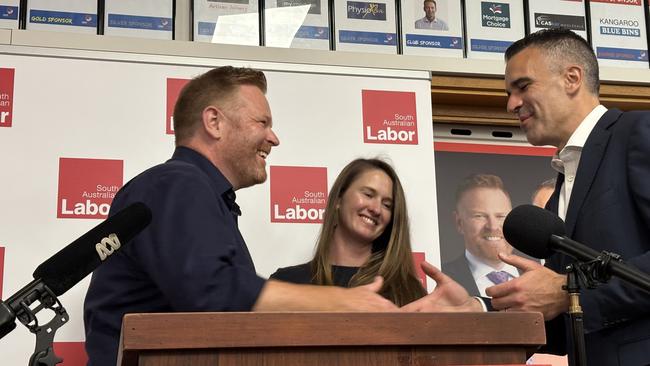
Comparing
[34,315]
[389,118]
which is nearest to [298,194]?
[389,118]

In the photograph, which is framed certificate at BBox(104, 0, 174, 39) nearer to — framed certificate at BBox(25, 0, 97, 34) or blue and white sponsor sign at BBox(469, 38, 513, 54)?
framed certificate at BBox(25, 0, 97, 34)

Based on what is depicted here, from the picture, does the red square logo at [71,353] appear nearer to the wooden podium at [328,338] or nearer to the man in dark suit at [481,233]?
the man in dark suit at [481,233]

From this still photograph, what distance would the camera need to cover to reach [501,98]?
4.12m

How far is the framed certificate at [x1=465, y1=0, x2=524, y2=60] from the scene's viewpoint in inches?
167

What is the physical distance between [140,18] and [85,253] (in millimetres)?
2605

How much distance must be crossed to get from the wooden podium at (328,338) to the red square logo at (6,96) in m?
2.13

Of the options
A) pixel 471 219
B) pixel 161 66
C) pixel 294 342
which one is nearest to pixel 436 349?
pixel 294 342

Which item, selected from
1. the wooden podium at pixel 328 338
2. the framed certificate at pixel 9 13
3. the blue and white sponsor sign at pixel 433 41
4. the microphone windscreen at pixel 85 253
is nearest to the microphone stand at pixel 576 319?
the wooden podium at pixel 328 338

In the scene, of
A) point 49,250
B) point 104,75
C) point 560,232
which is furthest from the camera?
point 104,75

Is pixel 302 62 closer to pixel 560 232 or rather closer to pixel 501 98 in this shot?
pixel 501 98

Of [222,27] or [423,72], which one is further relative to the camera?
[222,27]

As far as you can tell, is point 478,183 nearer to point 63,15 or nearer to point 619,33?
point 619,33

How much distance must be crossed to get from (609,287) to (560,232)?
0.46 m

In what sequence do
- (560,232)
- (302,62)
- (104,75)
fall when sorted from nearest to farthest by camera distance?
(560,232) < (104,75) < (302,62)
